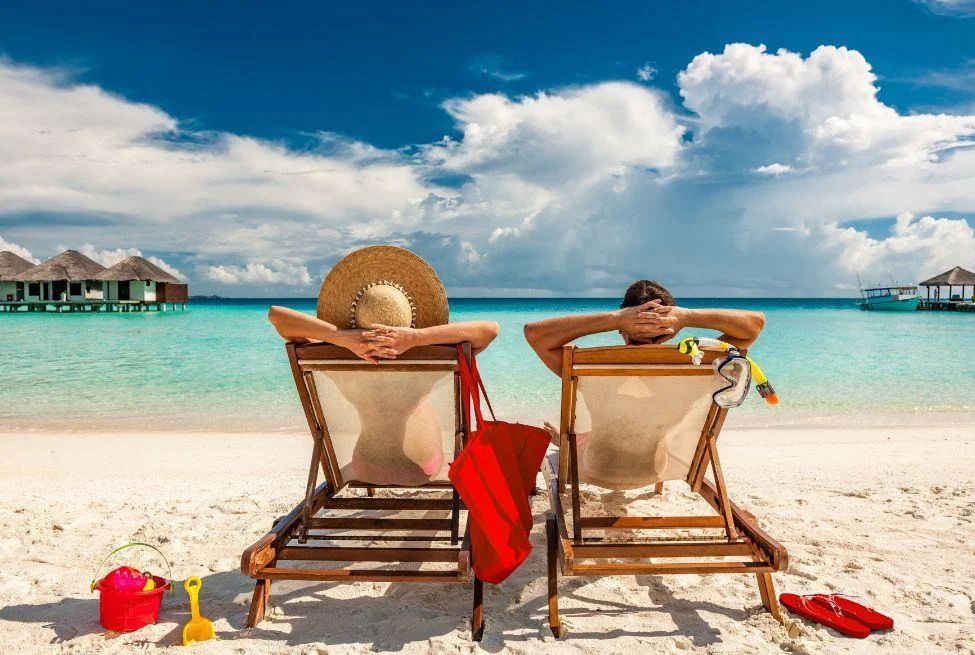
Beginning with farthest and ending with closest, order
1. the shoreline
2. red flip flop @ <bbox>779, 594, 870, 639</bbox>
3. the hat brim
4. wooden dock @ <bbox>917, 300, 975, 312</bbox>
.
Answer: wooden dock @ <bbox>917, 300, 975, 312</bbox> → the shoreline → the hat brim → red flip flop @ <bbox>779, 594, 870, 639</bbox>

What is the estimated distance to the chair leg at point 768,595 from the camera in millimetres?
2434

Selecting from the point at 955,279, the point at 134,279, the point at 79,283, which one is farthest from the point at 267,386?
the point at 955,279

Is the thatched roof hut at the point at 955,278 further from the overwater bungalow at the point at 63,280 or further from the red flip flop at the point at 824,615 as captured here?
the overwater bungalow at the point at 63,280

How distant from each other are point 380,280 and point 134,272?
4534cm

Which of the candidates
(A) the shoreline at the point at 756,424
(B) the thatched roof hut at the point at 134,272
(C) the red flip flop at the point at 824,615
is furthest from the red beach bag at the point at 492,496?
(B) the thatched roof hut at the point at 134,272

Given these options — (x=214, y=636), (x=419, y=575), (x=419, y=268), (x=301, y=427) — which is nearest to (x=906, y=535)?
(x=419, y=575)

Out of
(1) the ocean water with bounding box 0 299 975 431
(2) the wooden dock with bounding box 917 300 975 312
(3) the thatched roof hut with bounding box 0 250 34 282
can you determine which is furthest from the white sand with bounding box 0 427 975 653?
(2) the wooden dock with bounding box 917 300 975 312

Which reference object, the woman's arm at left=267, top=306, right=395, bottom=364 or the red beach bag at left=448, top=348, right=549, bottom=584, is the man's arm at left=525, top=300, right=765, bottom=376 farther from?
the woman's arm at left=267, top=306, right=395, bottom=364

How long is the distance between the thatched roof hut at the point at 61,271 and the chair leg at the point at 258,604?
4600cm

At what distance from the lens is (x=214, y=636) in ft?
7.68

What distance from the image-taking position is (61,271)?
133ft

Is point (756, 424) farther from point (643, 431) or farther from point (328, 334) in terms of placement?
point (328, 334)

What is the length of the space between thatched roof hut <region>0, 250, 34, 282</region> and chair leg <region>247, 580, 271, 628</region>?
4863cm

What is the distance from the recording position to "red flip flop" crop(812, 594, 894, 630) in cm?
236
